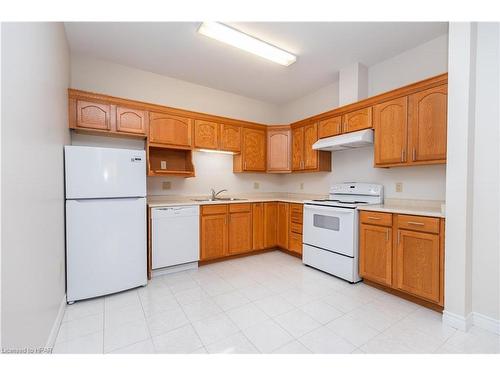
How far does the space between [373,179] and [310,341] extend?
86.5 inches

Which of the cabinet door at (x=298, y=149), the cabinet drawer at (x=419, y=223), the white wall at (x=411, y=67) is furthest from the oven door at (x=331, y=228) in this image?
the white wall at (x=411, y=67)

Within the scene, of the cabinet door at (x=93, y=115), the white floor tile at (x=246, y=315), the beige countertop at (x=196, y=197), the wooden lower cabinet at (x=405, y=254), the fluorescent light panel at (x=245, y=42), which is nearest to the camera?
the white floor tile at (x=246, y=315)

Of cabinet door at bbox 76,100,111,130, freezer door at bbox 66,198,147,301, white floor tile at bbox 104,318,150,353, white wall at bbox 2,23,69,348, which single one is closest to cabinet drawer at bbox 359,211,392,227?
white floor tile at bbox 104,318,150,353

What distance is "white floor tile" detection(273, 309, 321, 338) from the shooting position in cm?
177

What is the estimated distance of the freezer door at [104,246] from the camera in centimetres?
218

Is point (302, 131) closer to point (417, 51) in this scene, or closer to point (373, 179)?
point (373, 179)

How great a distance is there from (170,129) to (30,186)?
6.46ft

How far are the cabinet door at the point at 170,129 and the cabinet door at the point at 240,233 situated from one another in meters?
1.26

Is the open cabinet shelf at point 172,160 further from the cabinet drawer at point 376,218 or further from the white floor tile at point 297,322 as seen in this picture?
the cabinet drawer at point 376,218

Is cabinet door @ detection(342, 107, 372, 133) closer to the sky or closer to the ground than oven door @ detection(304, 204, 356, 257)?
closer to the sky

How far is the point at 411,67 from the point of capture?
2713 mm

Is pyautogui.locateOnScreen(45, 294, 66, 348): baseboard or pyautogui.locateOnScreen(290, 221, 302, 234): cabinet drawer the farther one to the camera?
pyautogui.locateOnScreen(290, 221, 302, 234): cabinet drawer

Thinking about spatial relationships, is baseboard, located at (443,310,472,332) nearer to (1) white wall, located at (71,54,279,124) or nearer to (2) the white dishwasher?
(2) the white dishwasher

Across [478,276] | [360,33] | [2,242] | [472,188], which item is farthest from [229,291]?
[360,33]
